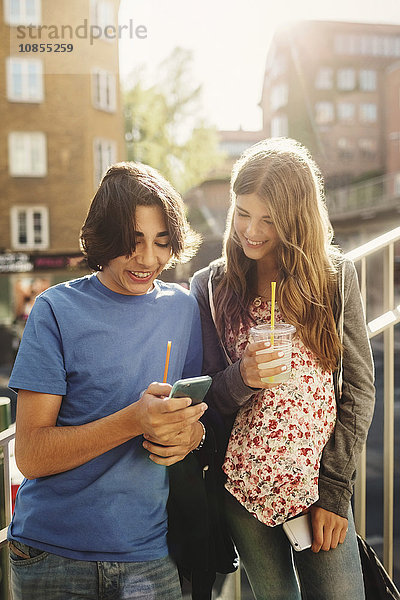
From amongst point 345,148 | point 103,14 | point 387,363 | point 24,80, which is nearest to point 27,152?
point 24,80

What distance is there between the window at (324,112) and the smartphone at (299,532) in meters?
31.1

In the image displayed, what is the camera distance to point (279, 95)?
32.4 meters

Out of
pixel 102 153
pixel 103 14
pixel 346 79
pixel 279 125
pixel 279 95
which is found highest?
pixel 346 79

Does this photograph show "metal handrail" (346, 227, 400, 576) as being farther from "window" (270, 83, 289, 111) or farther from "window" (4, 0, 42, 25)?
"window" (270, 83, 289, 111)

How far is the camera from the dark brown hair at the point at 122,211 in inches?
47.1

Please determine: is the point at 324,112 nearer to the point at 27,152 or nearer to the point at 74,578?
the point at 27,152

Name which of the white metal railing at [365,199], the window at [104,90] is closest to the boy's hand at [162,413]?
the window at [104,90]

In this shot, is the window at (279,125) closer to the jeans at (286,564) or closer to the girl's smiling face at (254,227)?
the girl's smiling face at (254,227)

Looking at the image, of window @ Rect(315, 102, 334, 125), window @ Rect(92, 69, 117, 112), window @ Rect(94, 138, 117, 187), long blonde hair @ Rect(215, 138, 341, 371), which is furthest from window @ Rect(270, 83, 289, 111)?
long blonde hair @ Rect(215, 138, 341, 371)

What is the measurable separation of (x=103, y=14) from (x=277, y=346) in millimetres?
16911

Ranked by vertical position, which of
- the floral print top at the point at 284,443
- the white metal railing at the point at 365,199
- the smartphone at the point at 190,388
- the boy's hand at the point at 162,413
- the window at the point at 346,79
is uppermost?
the window at the point at 346,79

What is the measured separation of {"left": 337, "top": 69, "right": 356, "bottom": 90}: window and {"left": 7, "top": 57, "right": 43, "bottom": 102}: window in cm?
1946

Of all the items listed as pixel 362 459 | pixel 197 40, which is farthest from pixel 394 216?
pixel 362 459

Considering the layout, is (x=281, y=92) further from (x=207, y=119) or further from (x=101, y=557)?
(x=101, y=557)
